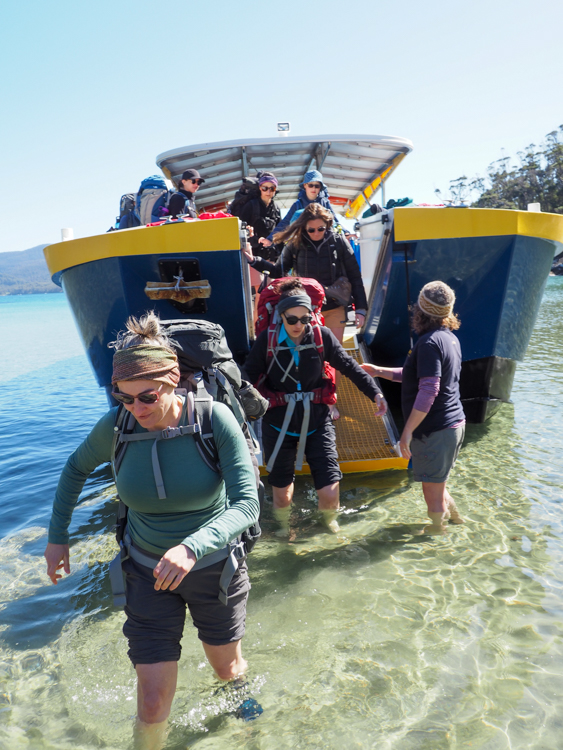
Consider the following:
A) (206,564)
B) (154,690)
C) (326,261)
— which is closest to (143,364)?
(206,564)

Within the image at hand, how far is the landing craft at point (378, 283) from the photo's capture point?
4582 mm

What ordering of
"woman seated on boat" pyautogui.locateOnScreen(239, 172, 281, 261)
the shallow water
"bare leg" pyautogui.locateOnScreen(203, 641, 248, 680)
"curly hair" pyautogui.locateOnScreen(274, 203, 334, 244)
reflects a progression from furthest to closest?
"woman seated on boat" pyautogui.locateOnScreen(239, 172, 281, 261)
"curly hair" pyautogui.locateOnScreen(274, 203, 334, 244)
the shallow water
"bare leg" pyautogui.locateOnScreen(203, 641, 248, 680)

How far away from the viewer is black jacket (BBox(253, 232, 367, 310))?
16.4ft

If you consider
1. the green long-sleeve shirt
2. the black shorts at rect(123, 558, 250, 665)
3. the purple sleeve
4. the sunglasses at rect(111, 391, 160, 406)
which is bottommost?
the black shorts at rect(123, 558, 250, 665)

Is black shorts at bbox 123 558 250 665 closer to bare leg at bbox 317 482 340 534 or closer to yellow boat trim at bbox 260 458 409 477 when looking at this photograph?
bare leg at bbox 317 482 340 534

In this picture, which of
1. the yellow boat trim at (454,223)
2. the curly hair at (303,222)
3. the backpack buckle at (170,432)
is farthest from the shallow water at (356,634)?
the curly hair at (303,222)

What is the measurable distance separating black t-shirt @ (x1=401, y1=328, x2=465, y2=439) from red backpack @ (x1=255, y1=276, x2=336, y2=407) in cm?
53

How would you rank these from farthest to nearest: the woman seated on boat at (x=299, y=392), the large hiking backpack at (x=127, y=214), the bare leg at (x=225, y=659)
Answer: the large hiking backpack at (x=127, y=214) < the woman seated on boat at (x=299, y=392) < the bare leg at (x=225, y=659)

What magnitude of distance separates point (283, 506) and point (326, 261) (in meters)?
2.30

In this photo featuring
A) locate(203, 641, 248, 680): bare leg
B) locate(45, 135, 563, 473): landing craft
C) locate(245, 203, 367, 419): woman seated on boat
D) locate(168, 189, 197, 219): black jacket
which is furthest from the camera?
locate(168, 189, 197, 219): black jacket

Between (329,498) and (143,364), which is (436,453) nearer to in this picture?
(329,498)

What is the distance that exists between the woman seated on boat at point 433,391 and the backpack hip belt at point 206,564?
5.52ft

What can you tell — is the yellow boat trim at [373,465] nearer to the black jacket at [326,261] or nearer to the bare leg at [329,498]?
the bare leg at [329,498]

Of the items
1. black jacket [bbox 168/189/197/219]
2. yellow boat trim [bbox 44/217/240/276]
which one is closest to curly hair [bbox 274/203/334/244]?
yellow boat trim [bbox 44/217/240/276]
